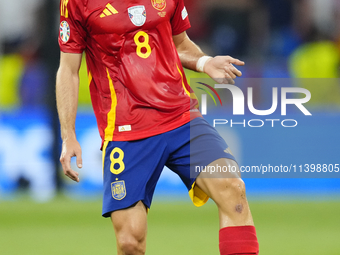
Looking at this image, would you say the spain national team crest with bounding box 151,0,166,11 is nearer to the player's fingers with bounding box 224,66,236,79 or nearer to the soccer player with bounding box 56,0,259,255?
the soccer player with bounding box 56,0,259,255

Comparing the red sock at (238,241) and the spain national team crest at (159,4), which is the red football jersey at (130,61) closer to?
the spain national team crest at (159,4)

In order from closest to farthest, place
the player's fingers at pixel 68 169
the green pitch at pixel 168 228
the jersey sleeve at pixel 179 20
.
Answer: the player's fingers at pixel 68 169 → the jersey sleeve at pixel 179 20 → the green pitch at pixel 168 228

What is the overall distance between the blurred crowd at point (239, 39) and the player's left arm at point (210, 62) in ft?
14.0

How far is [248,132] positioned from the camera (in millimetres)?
7031

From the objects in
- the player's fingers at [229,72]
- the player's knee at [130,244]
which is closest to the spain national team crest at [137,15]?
the player's fingers at [229,72]

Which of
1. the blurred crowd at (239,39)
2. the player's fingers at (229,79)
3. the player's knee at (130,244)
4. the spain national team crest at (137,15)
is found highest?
the blurred crowd at (239,39)

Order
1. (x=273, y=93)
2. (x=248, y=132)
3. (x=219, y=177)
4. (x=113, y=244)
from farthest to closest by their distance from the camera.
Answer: (x=273, y=93)
(x=248, y=132)
(x=113, y=244)
(x=219, y=177)

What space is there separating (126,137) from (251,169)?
3604 mm

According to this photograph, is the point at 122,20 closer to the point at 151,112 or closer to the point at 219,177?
the point at 151,112

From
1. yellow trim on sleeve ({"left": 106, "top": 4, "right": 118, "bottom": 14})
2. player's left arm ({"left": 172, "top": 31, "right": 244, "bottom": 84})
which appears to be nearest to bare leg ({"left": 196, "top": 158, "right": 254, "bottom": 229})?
player's left arm ({"left": 172, "top": 31, "right": 244, "bottom": 84})

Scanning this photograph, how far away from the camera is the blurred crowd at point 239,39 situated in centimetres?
788

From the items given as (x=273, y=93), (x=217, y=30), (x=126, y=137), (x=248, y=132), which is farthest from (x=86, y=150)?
(x=126, y=137)

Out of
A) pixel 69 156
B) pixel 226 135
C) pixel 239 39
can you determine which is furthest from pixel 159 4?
pixel 239 39

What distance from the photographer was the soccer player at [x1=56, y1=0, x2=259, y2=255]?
308cm
